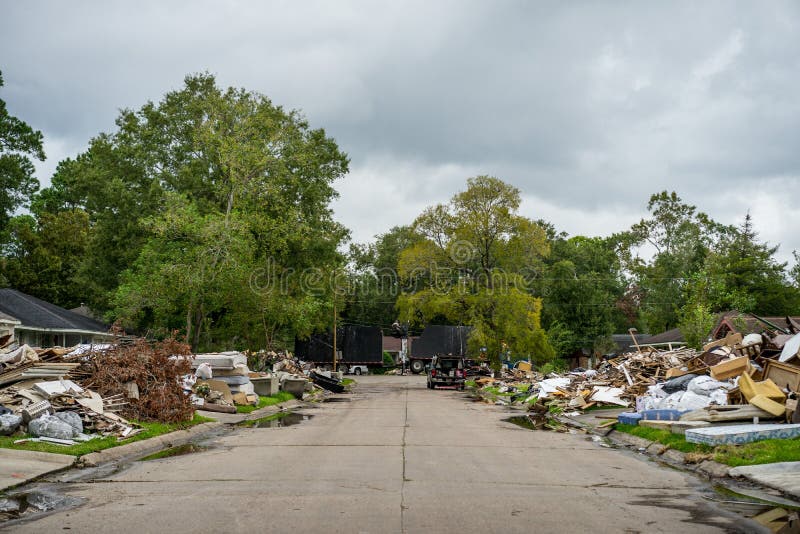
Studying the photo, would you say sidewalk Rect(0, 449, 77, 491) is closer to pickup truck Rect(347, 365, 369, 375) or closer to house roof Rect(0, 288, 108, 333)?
house roof Rect(0, 288, 108, 333)

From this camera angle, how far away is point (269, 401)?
87.8ft

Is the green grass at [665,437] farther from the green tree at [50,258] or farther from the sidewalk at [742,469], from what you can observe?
the green tree at [50,258]

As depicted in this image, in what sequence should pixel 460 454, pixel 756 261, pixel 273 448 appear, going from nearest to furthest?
pixel 460 454 → pixel 273 448 → pixel 756 261

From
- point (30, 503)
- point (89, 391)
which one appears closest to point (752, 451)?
point (30, 503)

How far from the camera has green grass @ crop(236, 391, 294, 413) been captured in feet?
75.4

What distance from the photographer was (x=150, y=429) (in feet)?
50.3

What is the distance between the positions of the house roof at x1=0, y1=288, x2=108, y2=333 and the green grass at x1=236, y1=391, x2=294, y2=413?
44.6ft

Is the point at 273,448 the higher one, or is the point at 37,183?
the point at 37,183

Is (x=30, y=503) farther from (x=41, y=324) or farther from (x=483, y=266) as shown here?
(x=483, y=266)

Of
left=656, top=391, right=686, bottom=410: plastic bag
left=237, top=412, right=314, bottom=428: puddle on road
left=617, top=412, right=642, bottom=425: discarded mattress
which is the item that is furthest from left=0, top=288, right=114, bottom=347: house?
left=656, top=391, right=686, bottom=410: plastic bag

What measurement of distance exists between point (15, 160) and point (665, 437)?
41.8 meters

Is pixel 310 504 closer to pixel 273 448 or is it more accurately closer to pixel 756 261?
pixel 273 448

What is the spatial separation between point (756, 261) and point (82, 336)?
47.1 meters

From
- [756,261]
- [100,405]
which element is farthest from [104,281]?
[756,261]
